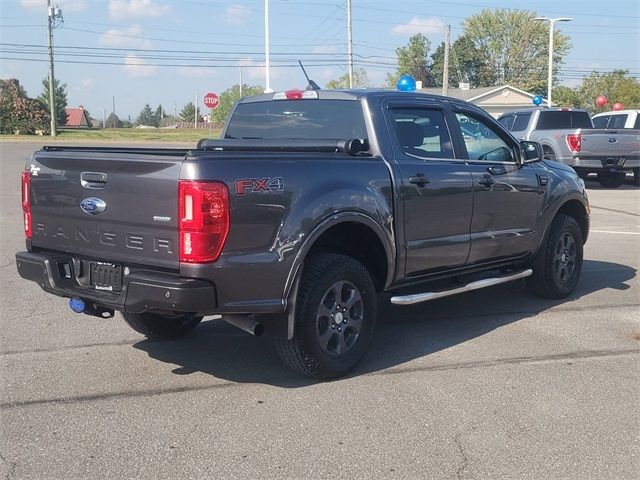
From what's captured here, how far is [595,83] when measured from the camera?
200 ft

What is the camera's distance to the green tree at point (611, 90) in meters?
48.9

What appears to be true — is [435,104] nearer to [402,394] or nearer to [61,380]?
[402,394]

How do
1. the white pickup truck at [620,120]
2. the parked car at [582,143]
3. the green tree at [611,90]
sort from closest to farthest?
the parked car at [582,143], the white pickup truck at [620,120], the green tree at [611,90]

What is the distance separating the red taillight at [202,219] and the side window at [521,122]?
53.2 ft

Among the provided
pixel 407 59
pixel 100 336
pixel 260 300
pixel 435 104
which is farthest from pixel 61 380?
pixel 407 59

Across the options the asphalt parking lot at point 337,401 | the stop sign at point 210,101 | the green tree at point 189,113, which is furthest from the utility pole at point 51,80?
the green tree at point 189,113

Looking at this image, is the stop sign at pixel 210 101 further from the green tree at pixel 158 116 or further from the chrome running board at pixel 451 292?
the green tree at pixel 158 116

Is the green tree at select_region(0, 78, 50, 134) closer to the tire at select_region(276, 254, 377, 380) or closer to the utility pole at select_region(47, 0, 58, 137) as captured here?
the utility pole at select_region(47, 0, 58, 137)

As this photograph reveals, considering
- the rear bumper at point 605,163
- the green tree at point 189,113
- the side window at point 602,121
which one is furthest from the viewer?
the green tree at point 189,113

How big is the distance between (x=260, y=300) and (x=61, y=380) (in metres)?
1.53

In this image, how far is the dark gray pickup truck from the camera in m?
3.95

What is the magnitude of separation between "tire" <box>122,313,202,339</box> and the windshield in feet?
5.40

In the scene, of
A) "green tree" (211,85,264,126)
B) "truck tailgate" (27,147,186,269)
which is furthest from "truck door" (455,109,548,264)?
"green tree" (211,85,264,126)

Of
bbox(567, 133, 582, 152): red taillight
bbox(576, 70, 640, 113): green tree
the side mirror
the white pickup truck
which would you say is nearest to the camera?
the side mirror
